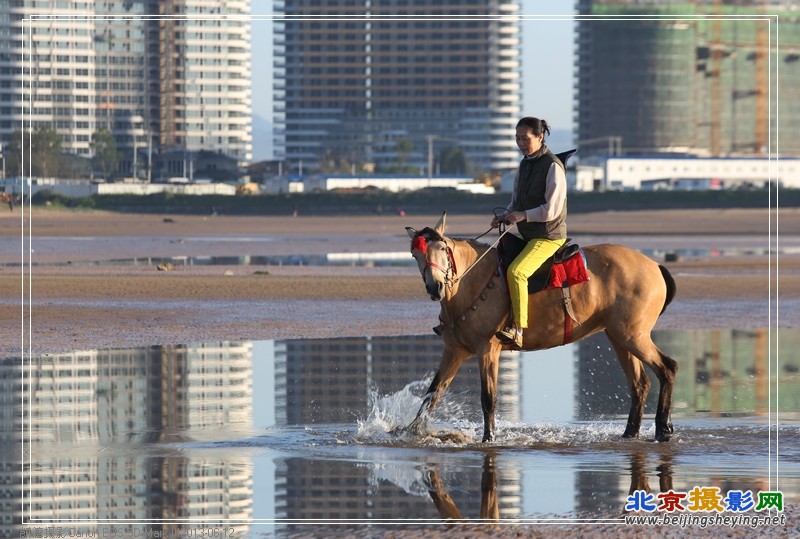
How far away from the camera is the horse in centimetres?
1066

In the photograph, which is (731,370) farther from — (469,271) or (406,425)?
(469,271)

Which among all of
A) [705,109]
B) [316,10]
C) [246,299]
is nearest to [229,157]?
[316,10]

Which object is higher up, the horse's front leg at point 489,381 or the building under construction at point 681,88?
the building under construction at point 681,88

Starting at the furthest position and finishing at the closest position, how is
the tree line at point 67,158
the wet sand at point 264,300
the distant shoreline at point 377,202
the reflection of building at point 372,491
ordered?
the tree line at point 67,158 → the distant shoreline at point 377,202 → the wet sand at point 264,300 → the reflection of building at point 372,491

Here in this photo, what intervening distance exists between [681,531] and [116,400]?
6.81 m

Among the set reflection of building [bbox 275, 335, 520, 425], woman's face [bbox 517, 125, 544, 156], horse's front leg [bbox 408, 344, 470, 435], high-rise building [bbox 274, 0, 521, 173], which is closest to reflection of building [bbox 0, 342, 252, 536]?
reflection of building [bbox 275, 335, 520, 425]

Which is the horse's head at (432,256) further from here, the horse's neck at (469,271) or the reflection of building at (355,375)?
the reflection of building at (355,375)

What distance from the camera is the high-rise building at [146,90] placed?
9138 cm

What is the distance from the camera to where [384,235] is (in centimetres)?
6028

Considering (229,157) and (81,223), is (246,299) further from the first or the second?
(229,157)

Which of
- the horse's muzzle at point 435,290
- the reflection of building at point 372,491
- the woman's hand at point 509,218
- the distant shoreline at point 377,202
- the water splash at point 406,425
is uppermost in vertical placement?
the distant shoreline at point 377,202

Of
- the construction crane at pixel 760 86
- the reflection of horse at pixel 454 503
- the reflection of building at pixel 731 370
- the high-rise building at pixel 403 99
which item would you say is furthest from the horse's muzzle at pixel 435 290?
the construction crane at pixel 760 86

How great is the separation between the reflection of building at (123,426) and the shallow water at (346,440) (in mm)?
22

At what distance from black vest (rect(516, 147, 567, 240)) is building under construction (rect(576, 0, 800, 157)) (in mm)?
150757
